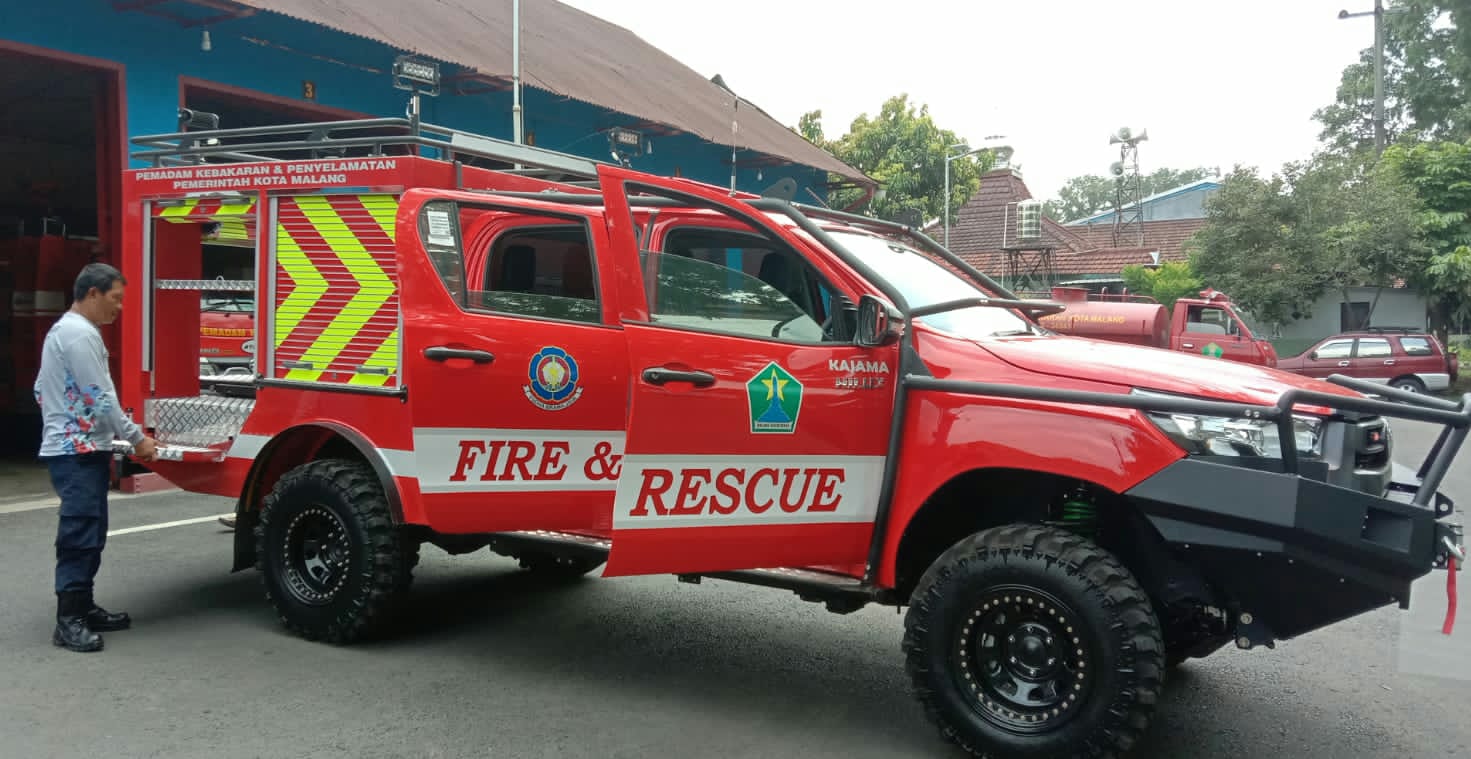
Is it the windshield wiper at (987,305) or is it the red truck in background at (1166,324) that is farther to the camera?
the red truck in background at (1166,324)

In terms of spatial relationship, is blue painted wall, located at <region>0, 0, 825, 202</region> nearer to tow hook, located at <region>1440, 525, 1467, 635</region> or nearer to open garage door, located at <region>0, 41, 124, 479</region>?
open garage door, located at <region>0, 41, 124, 479</region>

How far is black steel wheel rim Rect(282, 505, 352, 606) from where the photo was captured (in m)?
5.26

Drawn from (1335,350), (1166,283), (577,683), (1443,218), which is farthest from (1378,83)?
(577,683)

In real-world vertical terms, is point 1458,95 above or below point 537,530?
above

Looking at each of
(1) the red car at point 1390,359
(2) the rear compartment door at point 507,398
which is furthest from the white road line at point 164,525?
(1) the red car at point 1390,359

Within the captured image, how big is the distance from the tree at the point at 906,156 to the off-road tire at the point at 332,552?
30.8 m

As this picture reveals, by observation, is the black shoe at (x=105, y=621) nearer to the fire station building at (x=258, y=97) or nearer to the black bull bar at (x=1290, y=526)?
the fire station building at (x=258, y=97)

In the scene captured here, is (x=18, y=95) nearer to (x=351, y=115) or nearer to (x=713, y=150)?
(x=351, y=115)

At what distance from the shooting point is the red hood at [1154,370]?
147 inches

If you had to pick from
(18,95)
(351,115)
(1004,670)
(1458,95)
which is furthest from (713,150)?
(1458,95)

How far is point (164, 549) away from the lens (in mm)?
7320

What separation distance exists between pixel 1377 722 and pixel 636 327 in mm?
3378

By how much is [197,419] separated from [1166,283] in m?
27.0

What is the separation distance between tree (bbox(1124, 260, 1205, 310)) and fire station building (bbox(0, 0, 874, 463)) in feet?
37.6
